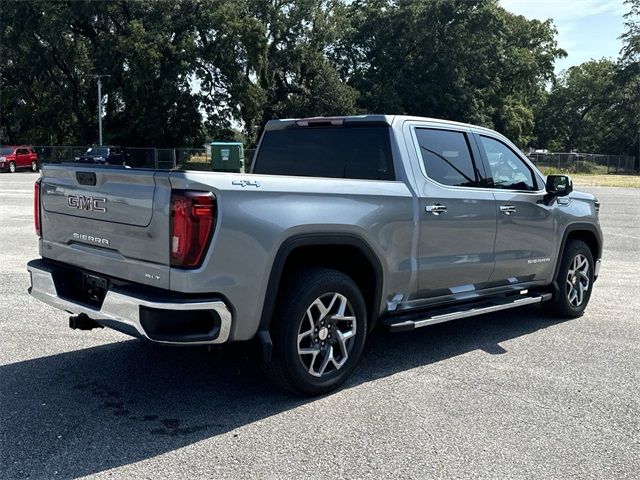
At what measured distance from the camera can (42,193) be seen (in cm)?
451

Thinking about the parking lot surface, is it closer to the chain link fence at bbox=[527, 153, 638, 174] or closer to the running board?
the running board

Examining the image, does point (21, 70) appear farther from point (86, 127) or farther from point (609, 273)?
point (609, 273)

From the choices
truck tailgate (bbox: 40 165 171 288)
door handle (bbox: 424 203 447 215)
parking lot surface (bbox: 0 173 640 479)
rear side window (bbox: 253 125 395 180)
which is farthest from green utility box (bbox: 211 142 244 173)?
truck tailgate (bbox: 40 165 171 288)

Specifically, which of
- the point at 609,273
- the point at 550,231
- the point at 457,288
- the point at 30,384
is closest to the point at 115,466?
the point at 30,384

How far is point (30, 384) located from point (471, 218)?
11.7 feet

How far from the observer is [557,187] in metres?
5.96

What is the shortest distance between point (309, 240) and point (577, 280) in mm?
3839

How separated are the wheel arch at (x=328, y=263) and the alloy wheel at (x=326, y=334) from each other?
272 millimetres

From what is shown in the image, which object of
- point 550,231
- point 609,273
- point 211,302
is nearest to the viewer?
point 211,302

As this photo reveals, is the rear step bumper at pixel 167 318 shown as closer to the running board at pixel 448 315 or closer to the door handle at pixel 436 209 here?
the running board at pixel 448 315

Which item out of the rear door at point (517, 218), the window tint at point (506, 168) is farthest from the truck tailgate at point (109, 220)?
the window tint at point (506, 168)

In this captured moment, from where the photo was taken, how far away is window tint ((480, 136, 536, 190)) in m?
5.62

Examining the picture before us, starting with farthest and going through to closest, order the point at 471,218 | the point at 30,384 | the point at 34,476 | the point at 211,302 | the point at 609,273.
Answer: the point at 609,273 < the point at 471,218 < the point at 30,384 < the point at 211,302 < the point at 34,476

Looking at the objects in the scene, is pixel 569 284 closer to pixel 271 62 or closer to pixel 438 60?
pixel 271 62
